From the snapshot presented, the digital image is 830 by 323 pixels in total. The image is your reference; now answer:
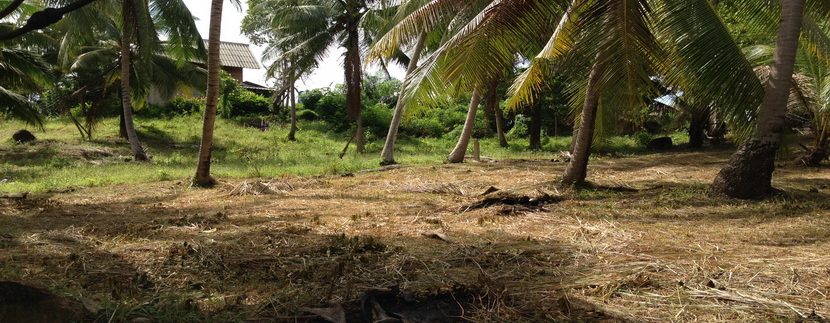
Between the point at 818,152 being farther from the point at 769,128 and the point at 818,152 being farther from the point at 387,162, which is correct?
the point at 387,162

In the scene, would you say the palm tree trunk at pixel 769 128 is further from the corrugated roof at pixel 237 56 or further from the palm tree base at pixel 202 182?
the corrugated roof at pixel 237 56

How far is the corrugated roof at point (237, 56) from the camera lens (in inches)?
1419

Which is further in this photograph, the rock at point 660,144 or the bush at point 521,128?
the bush at point 521,128

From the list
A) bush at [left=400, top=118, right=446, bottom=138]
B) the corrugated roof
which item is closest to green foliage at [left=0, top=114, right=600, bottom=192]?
bush at [left=400, top=118, right=446, bottom=138]

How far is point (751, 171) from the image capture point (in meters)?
8.09

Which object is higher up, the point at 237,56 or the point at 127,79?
the point at 237,56

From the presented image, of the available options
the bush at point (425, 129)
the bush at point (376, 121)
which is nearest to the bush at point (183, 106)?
the bush at point (376, 121)

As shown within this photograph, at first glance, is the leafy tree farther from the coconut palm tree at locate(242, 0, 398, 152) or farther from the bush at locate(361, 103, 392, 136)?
the bush at locate(361, 103, 392, 136)

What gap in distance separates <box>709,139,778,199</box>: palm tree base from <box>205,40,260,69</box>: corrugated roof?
31.3 meters

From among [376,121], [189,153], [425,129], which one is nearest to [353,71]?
[189,153]

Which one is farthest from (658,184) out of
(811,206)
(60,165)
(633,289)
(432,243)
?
(60,165)

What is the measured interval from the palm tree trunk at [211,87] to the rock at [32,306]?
760cm

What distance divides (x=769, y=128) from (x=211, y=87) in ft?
28.5

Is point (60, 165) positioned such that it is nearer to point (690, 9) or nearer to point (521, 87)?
point (521, 87)
